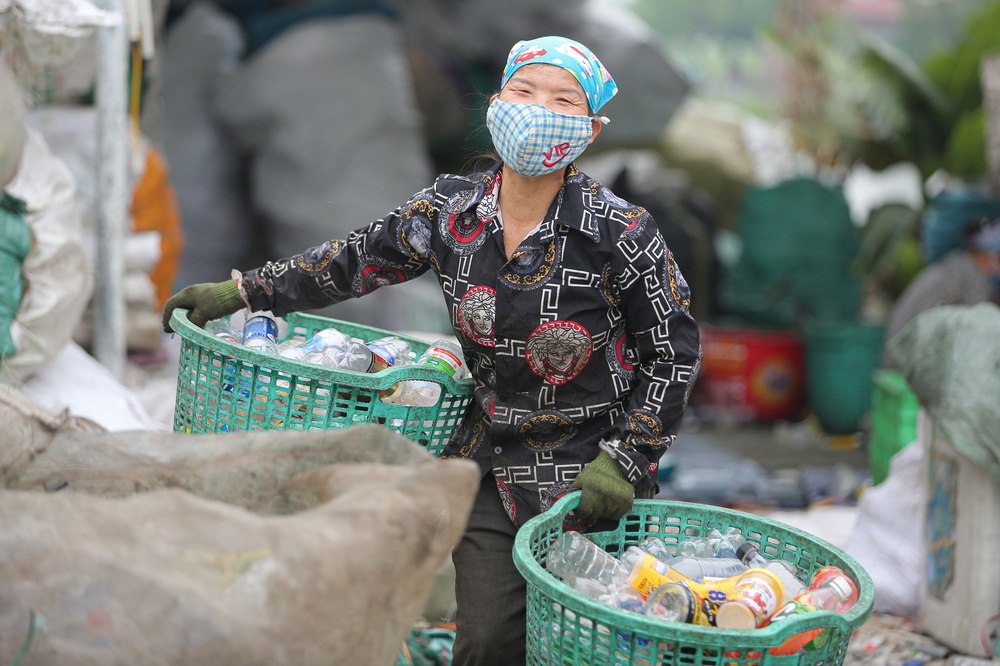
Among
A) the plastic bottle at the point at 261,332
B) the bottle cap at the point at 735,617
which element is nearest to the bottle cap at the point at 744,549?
the bottle cap at the point at 735,617

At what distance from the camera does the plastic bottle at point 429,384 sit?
2449 millimetres

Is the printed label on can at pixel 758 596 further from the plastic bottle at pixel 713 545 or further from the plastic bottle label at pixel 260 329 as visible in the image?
the plastic bottle label at pixel 260 329

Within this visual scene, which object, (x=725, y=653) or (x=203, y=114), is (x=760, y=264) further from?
(x=725, y=653)

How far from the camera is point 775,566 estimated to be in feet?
7.13

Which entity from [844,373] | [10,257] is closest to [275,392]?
[10,257]

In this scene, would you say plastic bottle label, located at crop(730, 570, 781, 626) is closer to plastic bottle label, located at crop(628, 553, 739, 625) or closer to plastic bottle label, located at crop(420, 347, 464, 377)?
plastic bottle label, located at crop(628, 553, 739, 625)

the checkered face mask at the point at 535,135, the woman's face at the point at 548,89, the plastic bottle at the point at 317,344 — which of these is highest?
the woman's face at the point at 548,89

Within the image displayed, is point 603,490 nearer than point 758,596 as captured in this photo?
No

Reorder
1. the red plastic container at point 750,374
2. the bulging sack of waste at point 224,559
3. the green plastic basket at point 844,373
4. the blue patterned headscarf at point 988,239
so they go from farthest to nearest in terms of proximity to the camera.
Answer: the red plastic container at point 750,374 < the green plastic basket at point 844,373 < the blue patterned headscarf at point 988,239 < the bulging sack of waste at point 224,559

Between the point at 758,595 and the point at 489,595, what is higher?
the point at 758,595

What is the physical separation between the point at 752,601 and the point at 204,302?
4.73 feet

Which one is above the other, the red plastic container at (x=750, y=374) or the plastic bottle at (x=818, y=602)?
the plastic bottle at (x=818, y=602)

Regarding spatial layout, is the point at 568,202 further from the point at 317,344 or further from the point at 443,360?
the point at 317,344

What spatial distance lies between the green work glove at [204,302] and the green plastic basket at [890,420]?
307 centimetres
